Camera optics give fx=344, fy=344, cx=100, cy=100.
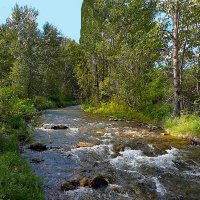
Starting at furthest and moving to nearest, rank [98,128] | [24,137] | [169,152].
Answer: [98,128] → [24,137] → [169,152]

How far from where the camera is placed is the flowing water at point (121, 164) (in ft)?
38.1

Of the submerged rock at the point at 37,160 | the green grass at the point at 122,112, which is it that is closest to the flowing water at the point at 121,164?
the submerged rock at the point at 37,160

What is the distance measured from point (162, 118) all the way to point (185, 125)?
19.9 ft

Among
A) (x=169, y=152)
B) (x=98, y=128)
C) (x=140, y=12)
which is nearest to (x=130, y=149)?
(x=169, y=152)

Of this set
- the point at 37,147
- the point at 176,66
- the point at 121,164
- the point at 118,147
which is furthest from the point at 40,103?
the point at 121,164

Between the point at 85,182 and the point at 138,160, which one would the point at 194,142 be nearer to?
the point at 138,160

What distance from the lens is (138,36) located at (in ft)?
84.0

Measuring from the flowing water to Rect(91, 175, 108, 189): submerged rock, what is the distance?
23 centimetres

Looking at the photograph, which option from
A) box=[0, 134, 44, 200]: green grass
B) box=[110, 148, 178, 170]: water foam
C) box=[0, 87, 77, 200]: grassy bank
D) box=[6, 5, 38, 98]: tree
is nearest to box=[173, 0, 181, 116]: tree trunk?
box=[110, 148, 178, 170]: water foam

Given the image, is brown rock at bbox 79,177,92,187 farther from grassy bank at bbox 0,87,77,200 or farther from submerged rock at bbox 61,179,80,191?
grassy bank at bbox 0,87,77,200

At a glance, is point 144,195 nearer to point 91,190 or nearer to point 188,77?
point 91,190

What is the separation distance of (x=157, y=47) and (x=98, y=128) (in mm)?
7450

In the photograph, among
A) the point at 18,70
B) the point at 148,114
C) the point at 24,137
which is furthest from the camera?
the point at 18,70

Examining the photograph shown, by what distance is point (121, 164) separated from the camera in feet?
49.6
